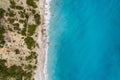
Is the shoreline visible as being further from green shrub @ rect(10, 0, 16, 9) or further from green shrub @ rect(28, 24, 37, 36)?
green shrub @ rect(10, 0, 16, 9)

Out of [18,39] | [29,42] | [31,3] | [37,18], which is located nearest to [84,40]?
[37,18]

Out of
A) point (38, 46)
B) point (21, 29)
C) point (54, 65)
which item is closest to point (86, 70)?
point (54, 65)

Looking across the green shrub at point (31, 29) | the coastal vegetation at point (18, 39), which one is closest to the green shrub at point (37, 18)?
the coastal vegetation at point (18, 39)

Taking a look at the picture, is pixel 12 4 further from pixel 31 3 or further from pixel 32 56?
pixel 32 56

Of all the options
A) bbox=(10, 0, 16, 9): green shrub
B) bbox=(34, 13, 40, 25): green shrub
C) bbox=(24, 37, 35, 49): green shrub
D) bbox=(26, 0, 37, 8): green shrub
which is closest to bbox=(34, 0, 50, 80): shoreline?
bbox=(34, 13, 40, 25): green shrub

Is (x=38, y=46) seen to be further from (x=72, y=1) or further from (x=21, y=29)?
(x=72, y=1)

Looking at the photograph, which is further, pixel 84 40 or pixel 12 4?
pixel 84 40

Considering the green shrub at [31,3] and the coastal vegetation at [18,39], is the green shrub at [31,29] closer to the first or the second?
the coastal vegetation at [18,39]
